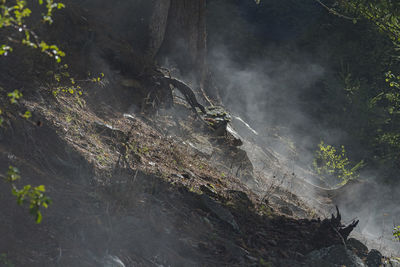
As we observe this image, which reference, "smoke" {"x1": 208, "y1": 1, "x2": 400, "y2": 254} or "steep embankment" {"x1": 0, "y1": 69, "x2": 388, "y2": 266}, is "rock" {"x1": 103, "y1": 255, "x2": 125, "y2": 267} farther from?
"smoke" {"x1": 208, "y1": 1, "x2": 400, "y2": 254}

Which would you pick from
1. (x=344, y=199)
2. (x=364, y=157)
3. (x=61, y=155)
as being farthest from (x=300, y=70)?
(x=61, y=155)

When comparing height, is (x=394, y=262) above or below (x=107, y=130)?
above

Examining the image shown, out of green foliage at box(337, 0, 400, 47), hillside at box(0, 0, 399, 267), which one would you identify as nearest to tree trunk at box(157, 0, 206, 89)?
hillside at box(0, 0, 399, 267)

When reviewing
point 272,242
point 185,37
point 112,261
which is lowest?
point 112,261

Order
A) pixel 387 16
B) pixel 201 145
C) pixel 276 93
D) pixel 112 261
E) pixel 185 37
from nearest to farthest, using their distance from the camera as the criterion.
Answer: pixel 112 261 < pixel 387 16 < pixel 201 145 < pixel 185 37 < pixel 276 93

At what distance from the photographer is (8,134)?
347 cm

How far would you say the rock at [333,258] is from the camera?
12.7ft

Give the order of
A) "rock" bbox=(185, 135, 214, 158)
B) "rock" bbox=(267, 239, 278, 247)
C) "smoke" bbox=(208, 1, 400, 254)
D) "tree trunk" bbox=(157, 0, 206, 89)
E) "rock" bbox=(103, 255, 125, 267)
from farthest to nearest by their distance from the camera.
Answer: "smoke" bbox=(208, 1, 400, 254)
"tree trunk" bbox=(157, 0, 206, 89)
"rock" bbox=(185, 135, 214, 158)
"rock" bbox=(267, 239, 278, 247)
"rock" bbox=(103, 255, 125, 267)

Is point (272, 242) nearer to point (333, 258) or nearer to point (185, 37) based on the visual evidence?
point (333, 258)

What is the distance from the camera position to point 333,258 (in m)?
3.93

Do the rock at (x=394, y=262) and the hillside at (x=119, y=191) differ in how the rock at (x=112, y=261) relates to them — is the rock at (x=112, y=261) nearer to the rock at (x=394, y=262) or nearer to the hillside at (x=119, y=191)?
the hillside at (x=119, y=191)

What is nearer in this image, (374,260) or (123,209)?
(123,209)

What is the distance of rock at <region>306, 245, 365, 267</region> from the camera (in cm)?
388

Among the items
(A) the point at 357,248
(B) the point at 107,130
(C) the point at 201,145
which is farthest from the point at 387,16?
(B) the point at 107,130
